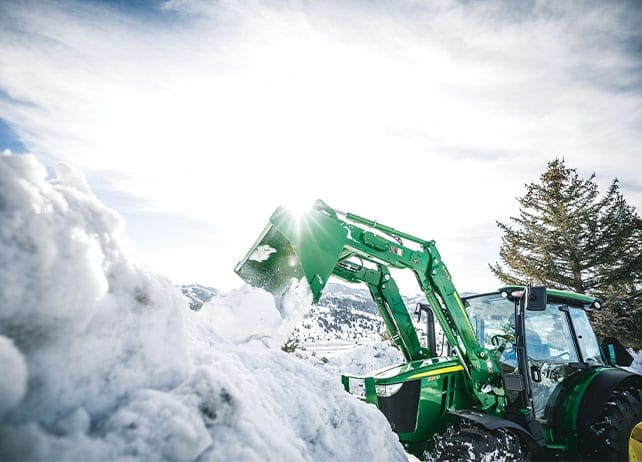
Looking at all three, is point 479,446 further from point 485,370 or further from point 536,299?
point 536,299

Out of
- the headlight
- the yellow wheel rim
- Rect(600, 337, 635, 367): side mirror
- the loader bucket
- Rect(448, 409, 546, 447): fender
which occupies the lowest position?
the yellow wheel rim

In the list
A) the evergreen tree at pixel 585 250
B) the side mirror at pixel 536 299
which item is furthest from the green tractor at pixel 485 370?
the evergreen tree at pixel 585 250

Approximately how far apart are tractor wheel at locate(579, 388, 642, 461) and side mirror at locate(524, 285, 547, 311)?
68.9 inches

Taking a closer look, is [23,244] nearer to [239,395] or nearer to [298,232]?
[239,395]

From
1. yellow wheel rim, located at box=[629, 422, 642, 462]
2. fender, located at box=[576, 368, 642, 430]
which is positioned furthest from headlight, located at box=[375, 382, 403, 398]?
yellow wheel rim, located at box=[629, 422, 642, 462]

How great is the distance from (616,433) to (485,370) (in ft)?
5.02

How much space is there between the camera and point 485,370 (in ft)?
15.6

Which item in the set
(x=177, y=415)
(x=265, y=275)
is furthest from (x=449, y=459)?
(x=177, y=415)

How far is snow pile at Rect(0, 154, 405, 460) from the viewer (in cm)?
127

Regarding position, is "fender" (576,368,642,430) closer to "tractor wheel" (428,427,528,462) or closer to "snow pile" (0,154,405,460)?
"tractor wheel" (428,427,528,462)

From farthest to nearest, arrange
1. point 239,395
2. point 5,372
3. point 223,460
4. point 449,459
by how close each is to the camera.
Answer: point 449,459 < point 239,395 < point 223,460 < point 5,372

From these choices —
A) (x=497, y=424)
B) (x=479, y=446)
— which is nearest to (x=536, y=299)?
(x=497, y=424)

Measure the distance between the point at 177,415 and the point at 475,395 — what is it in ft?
14.4

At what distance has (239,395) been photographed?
1751mm
